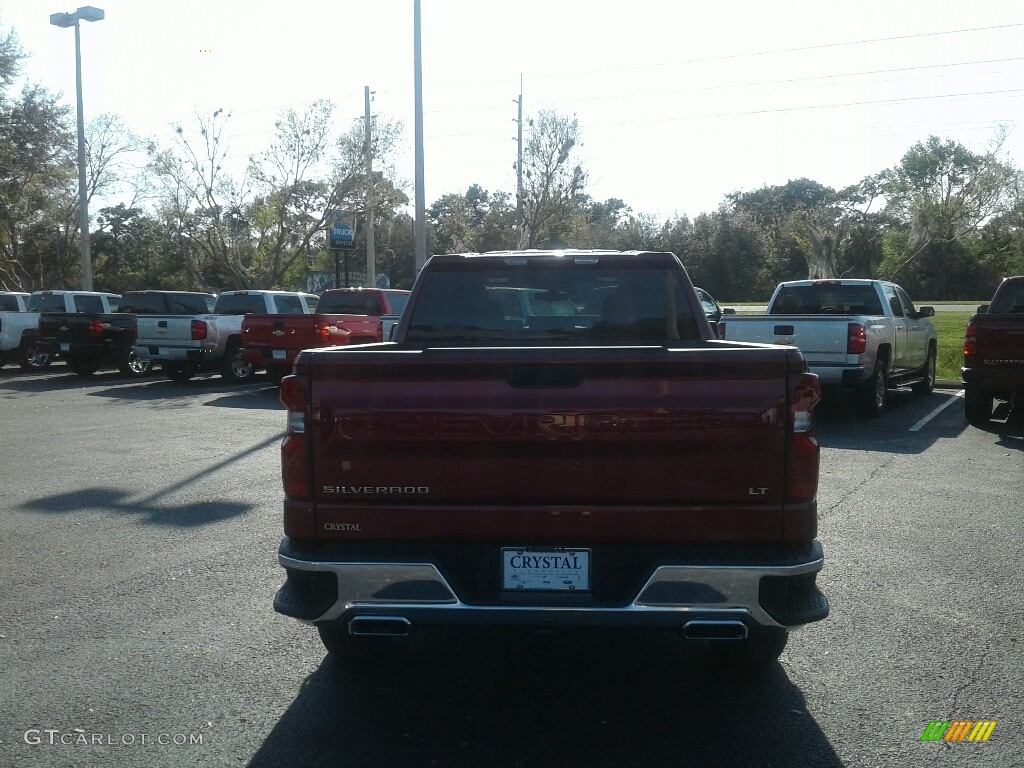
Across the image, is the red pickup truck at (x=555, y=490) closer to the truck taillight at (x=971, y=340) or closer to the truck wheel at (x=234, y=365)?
the truck taillight at (x=971, y=340)

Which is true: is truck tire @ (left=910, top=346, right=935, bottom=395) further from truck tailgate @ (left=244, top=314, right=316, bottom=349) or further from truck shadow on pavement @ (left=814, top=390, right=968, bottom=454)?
truck tailgate @ (left=244, top=314, right=316, bottom=349)

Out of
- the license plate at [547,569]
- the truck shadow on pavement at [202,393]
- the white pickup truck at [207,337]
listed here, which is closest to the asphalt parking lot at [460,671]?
the license plate at [547,569]

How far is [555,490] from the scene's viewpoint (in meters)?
3.64

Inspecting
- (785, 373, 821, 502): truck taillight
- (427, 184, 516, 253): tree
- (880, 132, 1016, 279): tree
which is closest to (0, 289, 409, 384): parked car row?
(785, 373, 821, 502): truck taillight

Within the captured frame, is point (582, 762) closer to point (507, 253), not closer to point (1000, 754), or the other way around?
point (1000, 754)

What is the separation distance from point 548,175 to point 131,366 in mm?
21621

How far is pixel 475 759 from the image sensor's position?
3615 mm

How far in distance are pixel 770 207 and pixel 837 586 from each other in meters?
67.1

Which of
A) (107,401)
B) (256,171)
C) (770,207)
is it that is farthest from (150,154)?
(770,207)

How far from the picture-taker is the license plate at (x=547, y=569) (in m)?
3.67

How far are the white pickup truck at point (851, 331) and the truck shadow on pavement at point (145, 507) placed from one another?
7911mm

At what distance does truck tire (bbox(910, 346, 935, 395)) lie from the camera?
638 inches

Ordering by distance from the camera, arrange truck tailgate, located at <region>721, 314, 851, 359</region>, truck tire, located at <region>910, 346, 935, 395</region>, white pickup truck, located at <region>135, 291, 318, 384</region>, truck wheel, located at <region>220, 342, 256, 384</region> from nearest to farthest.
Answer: truck tailgate, located at <region>721, 314, 851, 359</region>, truck tire, located at <region>910, 346, 935, 395</region>, white pickup truck, located at <region>135, 291, 318, 384</region>, truck wheel, located at <region>220, 342, 256, 384</region>

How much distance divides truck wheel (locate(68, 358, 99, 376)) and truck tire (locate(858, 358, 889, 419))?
1611 centimetres
